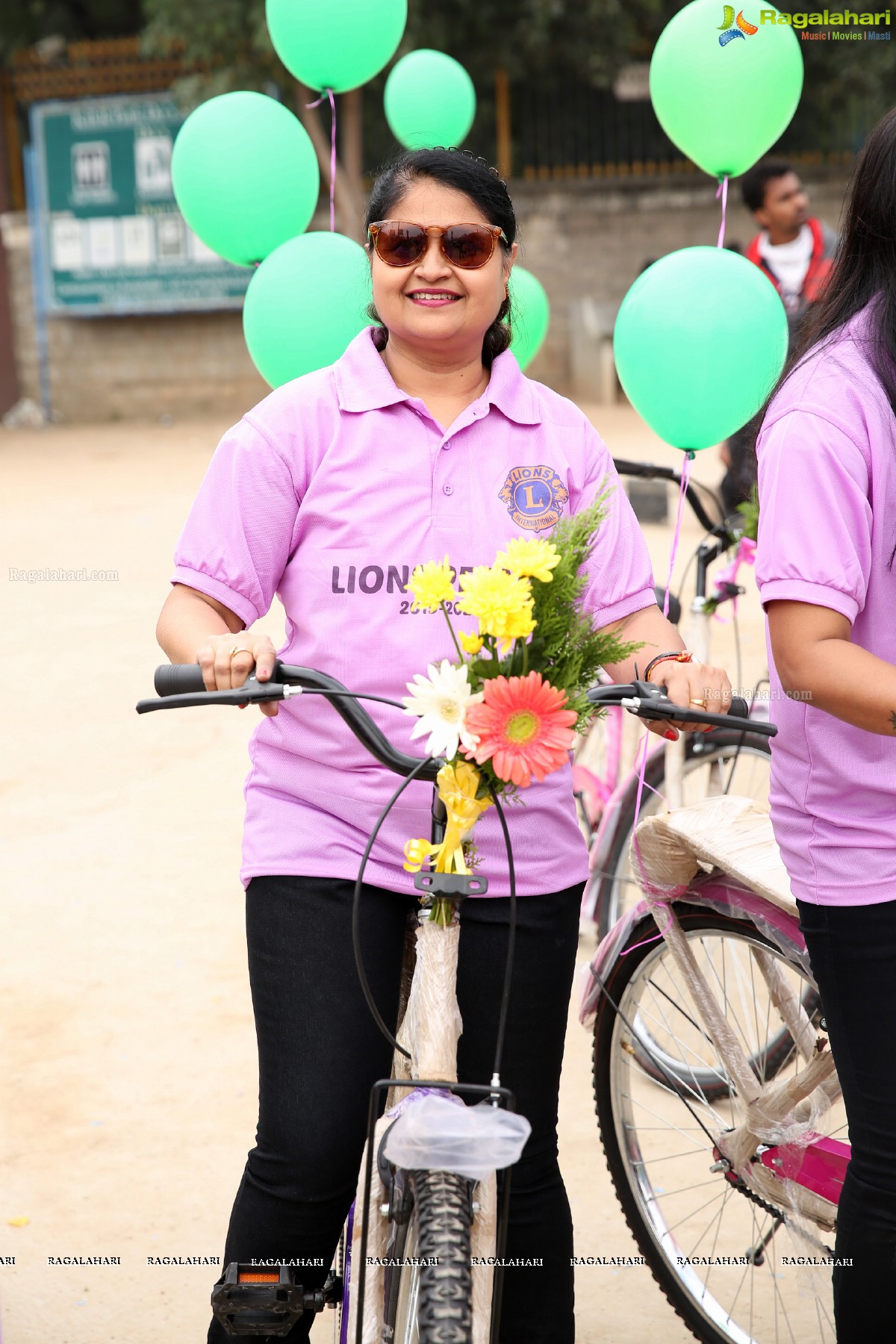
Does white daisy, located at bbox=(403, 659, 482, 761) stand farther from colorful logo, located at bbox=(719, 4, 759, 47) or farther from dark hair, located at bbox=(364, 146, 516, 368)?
colorful logo, located at bbox=(719, 4, 759, 47)

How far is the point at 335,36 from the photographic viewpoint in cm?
345

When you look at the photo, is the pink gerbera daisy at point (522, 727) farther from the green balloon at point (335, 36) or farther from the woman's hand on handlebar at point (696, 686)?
the green balloon at point (335, 36)

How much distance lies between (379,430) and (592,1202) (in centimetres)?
175

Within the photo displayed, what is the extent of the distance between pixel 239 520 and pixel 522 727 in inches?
23.4

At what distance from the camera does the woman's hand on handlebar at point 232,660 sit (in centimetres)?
167

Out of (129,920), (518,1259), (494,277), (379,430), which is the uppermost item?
(494,277)

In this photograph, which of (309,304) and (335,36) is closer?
(309,304)

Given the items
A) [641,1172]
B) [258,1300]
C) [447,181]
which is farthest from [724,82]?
[258,1300]

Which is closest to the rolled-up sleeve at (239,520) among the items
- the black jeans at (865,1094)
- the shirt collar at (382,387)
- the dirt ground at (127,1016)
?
the shirt collar at (382,387)

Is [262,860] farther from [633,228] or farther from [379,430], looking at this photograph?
[633,228]

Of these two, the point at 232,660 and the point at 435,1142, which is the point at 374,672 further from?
the point at 435,1142

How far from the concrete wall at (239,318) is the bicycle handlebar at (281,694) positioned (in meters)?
14.3

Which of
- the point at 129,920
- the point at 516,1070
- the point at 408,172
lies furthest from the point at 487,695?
the point at 129,920

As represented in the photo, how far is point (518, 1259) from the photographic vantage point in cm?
197
